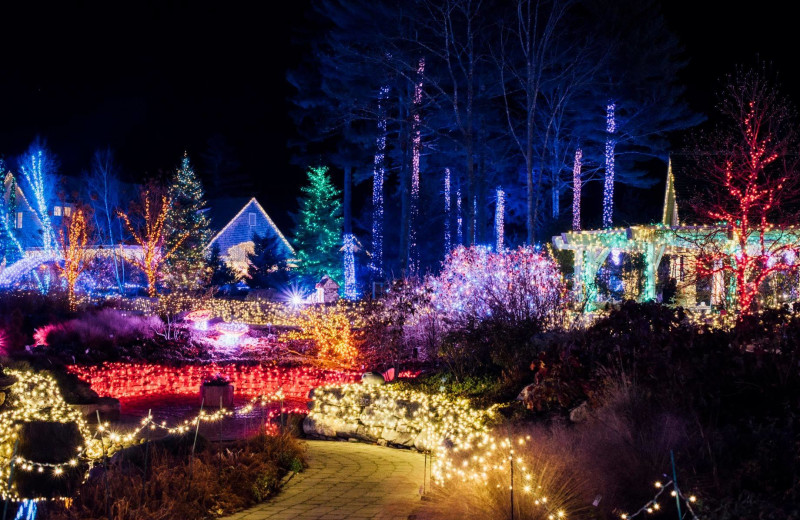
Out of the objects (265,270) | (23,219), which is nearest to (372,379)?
(265,270)

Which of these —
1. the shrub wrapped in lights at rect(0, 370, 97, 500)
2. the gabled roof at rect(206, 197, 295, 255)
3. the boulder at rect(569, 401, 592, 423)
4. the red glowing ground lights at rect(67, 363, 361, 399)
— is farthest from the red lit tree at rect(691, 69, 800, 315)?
the gabled roof at rect(206, 197, 295, 255)

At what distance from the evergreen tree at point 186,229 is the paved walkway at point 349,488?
23.3m

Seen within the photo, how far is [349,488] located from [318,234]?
28.0 metres

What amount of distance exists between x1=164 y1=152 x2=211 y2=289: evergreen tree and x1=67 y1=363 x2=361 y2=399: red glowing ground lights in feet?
54.4

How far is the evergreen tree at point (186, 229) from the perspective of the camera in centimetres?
3053

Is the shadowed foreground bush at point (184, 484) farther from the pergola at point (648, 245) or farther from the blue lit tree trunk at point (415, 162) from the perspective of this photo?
the blue lit tree trunk at point (415, 162)

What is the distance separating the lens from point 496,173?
1431 inches

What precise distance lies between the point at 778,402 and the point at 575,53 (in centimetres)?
2159

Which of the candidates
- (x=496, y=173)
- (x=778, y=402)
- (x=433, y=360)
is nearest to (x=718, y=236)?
(x=433, y=360)

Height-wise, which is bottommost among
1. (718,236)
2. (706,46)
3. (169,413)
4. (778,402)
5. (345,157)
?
(169,413)

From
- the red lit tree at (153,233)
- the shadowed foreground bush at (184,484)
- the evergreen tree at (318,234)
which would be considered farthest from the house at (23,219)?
the shadowed foreground bush at (184,484)

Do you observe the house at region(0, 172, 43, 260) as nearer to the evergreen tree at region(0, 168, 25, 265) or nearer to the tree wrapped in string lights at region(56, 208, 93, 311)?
the evergreen tree at region(0, 168, 25, 265)

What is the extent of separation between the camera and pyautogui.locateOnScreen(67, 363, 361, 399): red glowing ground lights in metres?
12.7

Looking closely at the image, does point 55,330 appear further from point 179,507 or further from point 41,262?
point 41,262
